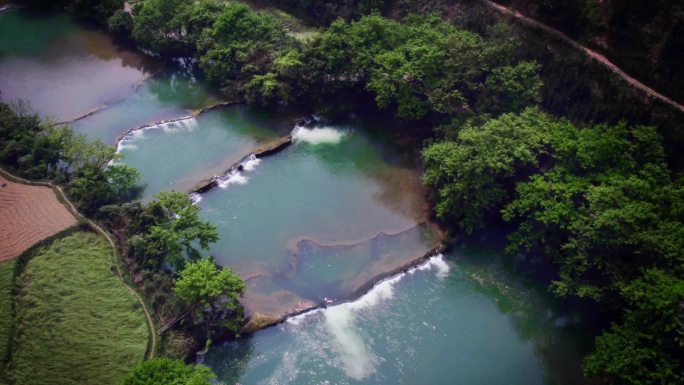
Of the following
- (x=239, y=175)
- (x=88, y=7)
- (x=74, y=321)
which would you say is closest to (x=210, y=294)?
(x=74, y=321)

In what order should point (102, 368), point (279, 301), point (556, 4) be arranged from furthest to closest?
point (556, 4) < point (279, 301) < point (102, 368)

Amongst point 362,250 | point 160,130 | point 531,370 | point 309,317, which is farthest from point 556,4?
point 160,130

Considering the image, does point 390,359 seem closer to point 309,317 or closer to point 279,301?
point 309,317

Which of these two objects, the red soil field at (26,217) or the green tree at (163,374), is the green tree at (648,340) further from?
the red soil field at (26,217)

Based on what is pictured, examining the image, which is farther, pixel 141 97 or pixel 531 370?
pixel 141 97

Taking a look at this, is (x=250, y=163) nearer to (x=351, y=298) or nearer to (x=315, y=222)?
(x=315, y=222)

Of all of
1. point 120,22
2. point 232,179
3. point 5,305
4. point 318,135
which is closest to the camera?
point 5,305

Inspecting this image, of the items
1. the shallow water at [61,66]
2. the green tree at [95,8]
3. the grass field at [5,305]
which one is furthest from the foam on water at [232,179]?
the green tree at [95,8]

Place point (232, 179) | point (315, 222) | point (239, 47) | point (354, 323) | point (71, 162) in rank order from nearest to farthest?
point (354, 323) < point (315, 222) < point (71, 162) < point (232, 179) < point (239, 47)
